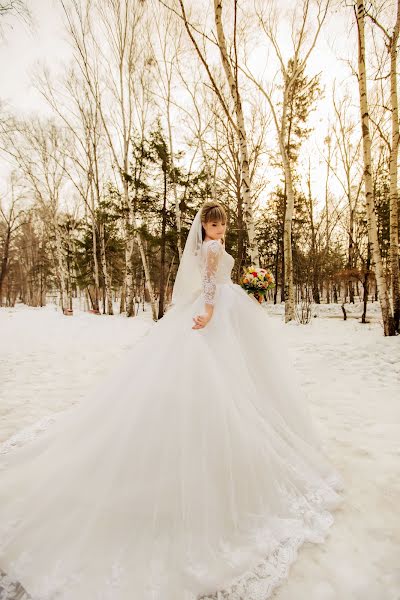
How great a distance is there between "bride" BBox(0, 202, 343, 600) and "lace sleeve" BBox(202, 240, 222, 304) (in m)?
0.01

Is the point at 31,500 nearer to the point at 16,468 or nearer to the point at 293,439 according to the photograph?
the point at 16,468

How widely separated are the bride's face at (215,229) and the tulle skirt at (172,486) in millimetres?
527

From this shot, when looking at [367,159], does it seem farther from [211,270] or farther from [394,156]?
[211,270]

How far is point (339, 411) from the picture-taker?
13.3ft

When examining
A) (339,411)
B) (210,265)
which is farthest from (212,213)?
(339,411)

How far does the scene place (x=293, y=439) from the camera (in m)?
2.50

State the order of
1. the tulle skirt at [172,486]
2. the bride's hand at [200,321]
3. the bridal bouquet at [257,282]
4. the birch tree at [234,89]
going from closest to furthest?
the tulle skirt at [172,486] < the bride's hand at [200,321] < the bridal bouquet at [257,282] < the birch tree at [234,89]

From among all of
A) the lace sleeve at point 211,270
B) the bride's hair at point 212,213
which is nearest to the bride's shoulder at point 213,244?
the lace sleeve at point 211,270

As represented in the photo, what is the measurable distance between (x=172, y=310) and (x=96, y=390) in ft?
2.88

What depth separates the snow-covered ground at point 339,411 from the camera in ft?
5.43

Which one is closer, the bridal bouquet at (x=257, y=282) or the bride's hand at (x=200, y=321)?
the bride's hand at (x=200, y=321)

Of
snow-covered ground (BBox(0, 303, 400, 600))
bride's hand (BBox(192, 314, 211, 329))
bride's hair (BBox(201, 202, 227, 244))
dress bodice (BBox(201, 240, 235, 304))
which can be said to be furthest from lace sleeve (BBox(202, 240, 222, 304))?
snow-covered ground (BBox(0, 303, 400, 600))

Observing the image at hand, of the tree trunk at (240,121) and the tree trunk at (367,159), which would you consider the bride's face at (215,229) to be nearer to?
the tree trunk at (240,121)

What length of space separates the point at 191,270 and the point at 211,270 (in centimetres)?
30
